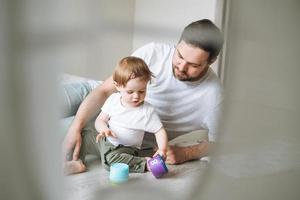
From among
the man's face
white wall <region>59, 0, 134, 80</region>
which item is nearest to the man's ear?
the man's face

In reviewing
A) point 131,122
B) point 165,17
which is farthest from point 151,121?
point 165,17

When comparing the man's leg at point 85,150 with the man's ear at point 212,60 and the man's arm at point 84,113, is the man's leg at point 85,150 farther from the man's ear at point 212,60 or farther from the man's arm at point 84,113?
the man's ear at point 212,60

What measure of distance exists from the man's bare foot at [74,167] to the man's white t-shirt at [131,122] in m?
0.05

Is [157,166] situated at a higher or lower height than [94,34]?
lower

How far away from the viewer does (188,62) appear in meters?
0.52

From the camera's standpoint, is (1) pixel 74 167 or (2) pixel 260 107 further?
(2) pixel 260 107

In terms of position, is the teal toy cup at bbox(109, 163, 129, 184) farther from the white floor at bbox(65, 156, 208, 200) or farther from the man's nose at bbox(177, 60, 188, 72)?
the man's nose at bbox(177, 60, 188, 72)

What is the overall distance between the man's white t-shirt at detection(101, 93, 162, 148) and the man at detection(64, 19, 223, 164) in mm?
11

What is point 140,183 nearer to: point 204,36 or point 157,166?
point 157,166

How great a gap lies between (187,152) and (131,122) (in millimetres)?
95

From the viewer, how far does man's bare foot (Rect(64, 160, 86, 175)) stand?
0.48m

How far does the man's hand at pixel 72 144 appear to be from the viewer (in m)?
0.48

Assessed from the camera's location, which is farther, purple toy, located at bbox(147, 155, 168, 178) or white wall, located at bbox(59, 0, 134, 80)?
purple toy, located at bbox(147, 155, 168, 178)

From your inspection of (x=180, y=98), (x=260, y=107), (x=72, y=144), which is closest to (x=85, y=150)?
(x=72, y=144)
